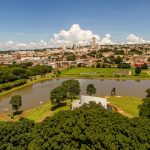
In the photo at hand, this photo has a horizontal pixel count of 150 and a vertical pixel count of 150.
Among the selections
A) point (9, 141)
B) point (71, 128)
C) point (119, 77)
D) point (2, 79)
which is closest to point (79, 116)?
point (71, 128)

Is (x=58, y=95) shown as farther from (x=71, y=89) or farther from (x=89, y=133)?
(x=89, y=133)

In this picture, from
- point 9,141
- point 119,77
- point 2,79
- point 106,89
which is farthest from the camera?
point 119,77

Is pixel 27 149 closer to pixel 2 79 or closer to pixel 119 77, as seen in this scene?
pixel 2 79

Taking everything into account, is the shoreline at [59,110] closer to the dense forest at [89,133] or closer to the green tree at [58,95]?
the green tree at [58,95]

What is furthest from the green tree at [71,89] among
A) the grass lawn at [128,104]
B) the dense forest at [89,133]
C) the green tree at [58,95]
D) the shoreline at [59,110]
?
the dense forest at [89,133]

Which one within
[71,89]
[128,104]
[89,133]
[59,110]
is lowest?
[59,110]

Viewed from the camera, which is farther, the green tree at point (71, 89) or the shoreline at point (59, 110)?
the green tree at point (71, 89)

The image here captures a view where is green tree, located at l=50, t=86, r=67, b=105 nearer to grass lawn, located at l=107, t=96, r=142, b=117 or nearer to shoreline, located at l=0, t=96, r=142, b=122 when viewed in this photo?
shoreline, located at l=0, t=96, r=142, b=122

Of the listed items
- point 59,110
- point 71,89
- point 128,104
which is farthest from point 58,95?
point 128,104

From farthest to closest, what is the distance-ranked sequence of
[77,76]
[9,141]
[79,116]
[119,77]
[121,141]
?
1. [77,76]
2. [119,77]
3. [9,141]
4. [79,116]
5. [121,141]
